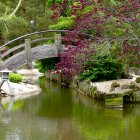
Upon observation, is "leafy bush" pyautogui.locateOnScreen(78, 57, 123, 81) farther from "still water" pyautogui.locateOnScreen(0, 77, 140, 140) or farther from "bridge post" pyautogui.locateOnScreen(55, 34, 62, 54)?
"bridge post" pyautogui.locateOnScreen(55, 34, 62, 54)

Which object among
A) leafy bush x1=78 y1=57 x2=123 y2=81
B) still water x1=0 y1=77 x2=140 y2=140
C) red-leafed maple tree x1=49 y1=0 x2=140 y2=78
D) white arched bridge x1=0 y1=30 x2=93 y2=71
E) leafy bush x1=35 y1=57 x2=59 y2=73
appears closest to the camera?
still water x1=0 y1=77 x2=140 y2=140

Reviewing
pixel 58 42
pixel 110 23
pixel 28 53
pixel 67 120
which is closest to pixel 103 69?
pixel 110 23

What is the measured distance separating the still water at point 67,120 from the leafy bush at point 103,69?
236 cm

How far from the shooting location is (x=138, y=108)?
55.8ft

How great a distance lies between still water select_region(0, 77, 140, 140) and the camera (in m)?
11.8

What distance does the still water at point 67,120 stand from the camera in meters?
11.8

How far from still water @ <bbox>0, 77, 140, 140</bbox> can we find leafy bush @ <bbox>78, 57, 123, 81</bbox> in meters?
2.36

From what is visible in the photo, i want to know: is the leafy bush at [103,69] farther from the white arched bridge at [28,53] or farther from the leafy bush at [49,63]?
the leafy bush at [49,63]

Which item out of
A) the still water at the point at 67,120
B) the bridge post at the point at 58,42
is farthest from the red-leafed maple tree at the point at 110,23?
the bridge post at the point at 58,42

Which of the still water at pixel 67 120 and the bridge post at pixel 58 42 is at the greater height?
the bridge post at pixel 58 42

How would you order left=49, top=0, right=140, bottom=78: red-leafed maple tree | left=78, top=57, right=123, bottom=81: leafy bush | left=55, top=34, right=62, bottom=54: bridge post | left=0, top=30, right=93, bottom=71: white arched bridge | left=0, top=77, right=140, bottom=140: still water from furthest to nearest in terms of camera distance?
left=55, top=34, right=62, bottom=54: bridge post → left=0, top=30, right=93, bottom=71: white arched bridge → left=78, top=57, right=123, bottom=81: leafy bush → left=49, top=0, right=140, bottom=78: red-leafed maple tree → left=0, top=77, right=140, bottom=140: still water

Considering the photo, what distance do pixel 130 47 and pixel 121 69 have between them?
490 centimetres

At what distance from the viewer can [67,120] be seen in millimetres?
14164

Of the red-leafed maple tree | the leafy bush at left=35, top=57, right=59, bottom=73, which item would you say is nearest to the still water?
the red-leafed maple tree
